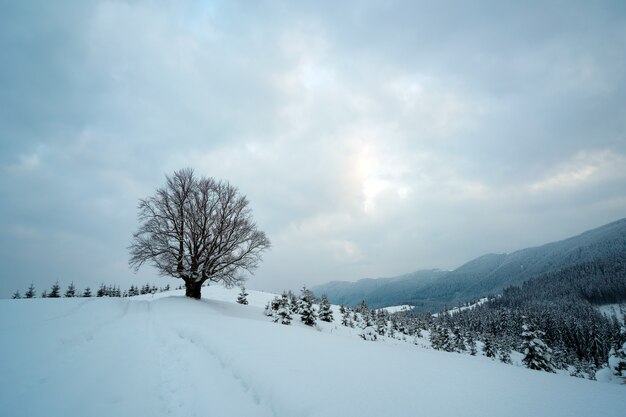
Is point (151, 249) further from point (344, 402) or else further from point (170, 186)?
point (344, 402)

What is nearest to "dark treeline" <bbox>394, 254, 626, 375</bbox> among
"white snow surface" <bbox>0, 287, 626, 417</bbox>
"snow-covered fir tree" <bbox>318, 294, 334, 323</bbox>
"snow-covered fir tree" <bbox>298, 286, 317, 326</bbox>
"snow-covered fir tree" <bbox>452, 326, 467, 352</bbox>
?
"snow-covered fir tree" <bbox>452, 326, 467, 352</bbox>

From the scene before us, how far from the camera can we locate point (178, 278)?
1941 cm

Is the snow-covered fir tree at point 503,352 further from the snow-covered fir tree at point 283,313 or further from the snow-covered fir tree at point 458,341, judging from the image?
the snow-covered fir tree at point 283,313

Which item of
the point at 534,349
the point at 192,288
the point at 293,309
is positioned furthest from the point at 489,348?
the point at 192,288

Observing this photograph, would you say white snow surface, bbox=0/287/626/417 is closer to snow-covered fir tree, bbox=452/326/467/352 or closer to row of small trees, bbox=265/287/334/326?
row of small trees, bbox=265/287/334/326

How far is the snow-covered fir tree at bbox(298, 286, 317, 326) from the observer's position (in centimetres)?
2919

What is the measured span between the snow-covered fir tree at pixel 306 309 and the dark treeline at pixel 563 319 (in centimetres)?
2301

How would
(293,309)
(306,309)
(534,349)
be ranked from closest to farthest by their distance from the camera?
(534,349) < (306,309) < (293,309)

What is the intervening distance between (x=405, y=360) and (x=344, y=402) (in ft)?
11.2

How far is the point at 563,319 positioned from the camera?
338ft

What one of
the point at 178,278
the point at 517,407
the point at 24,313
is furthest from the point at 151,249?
the point at 517,407

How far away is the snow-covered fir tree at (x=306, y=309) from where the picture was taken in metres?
29.2

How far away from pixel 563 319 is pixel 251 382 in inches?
5758

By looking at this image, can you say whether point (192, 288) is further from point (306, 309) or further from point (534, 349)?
point (534, 349)
